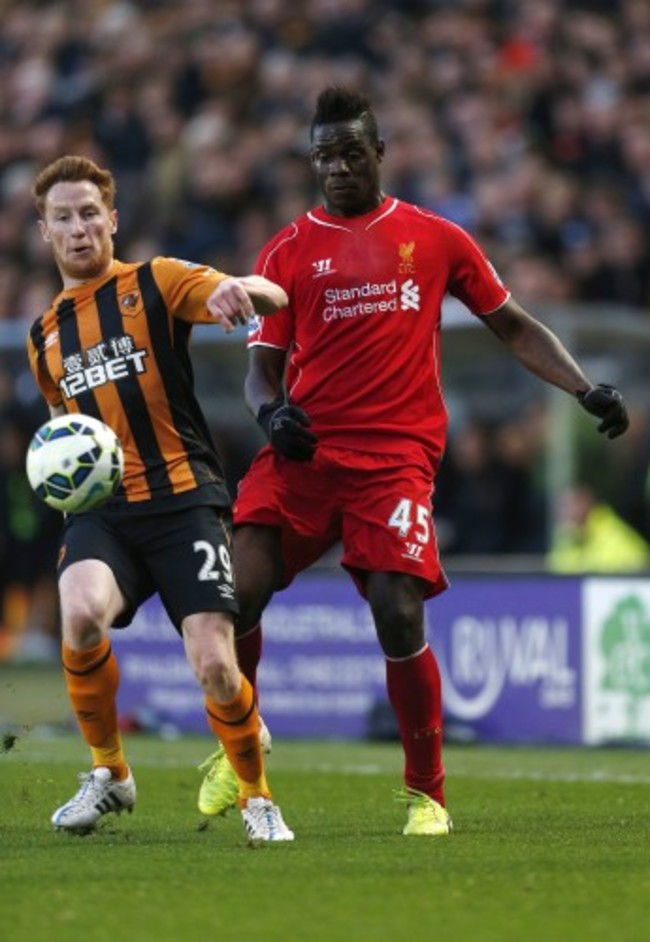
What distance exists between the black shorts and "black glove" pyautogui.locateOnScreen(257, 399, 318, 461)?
316 mm

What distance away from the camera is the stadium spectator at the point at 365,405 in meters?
7.98

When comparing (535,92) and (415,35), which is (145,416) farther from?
(415,35)

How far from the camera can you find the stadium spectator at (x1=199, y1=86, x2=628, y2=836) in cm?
798

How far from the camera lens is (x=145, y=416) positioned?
770 cm

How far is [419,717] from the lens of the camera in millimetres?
8008

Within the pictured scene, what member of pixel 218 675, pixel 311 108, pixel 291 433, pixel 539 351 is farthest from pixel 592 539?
pixel 218 675

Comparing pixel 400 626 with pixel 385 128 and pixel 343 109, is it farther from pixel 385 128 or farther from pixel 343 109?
pixel 385 128

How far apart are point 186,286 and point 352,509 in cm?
101

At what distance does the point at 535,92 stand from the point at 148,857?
11797mm

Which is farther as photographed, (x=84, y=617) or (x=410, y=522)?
(x=410, y=522)

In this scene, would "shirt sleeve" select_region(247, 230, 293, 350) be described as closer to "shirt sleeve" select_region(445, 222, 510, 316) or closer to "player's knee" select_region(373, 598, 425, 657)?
"shirt sleeve" select_region(445, 222, 510, 316)

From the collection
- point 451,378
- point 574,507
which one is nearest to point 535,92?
point 451,378

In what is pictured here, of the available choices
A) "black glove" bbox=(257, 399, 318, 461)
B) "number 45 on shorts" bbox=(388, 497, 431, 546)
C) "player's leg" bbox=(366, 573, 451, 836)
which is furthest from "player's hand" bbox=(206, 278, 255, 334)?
"player's leg" bbox=(366, 573, 451, 836)

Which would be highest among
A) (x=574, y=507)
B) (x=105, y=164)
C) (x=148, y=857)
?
(x=105, y=164)
